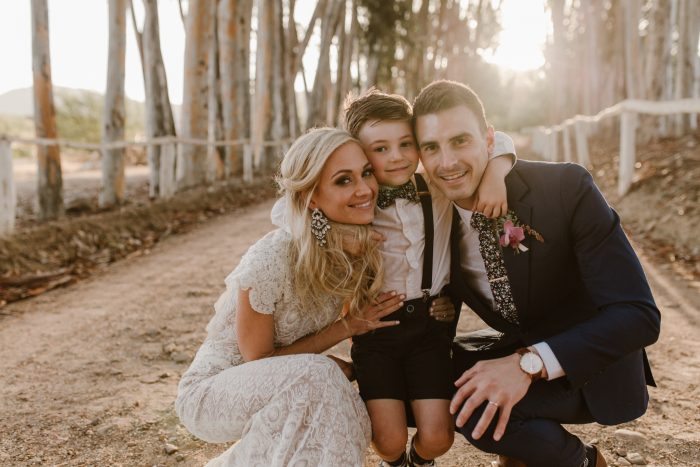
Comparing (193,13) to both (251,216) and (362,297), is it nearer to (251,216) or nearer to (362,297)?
(251,216)

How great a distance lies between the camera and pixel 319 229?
8.91 ft

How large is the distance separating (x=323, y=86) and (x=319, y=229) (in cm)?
1970

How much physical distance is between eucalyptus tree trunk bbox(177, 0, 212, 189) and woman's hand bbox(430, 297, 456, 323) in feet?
33.8

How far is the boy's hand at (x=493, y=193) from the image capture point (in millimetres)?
2482

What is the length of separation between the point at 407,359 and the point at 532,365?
67cm

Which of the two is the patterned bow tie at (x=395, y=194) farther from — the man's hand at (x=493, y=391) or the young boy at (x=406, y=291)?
the man's hand at (x=493, y=391)

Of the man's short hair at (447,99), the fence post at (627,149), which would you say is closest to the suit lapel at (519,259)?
the man's short hair at (447,99)

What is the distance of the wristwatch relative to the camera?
2.32m

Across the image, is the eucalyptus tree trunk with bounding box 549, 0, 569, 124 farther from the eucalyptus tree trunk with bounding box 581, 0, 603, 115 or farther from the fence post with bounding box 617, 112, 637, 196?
the fence post with bounding box 617, 112, 637, 196

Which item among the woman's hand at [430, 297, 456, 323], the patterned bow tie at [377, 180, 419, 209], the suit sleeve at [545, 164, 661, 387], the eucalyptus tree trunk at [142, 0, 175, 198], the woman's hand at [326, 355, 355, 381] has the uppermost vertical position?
the eucalyptus tree trunk at [142, 0, 175, 198]

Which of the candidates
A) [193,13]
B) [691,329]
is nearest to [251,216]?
[193,13]

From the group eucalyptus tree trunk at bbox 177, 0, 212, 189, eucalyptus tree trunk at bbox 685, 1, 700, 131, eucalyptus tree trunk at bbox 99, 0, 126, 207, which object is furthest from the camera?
eucalyptus tree trunk at bbox 685, 1, 700, 131

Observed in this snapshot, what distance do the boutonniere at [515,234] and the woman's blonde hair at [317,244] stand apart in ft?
1.88

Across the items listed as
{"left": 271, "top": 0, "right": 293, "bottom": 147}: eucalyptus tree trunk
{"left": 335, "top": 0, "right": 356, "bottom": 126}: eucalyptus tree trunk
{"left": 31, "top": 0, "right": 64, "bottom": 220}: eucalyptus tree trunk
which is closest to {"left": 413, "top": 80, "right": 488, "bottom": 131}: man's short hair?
{"left": 31, "top": 0, "right": 64, "bottom": 220}: eucalyptus tree trunk
